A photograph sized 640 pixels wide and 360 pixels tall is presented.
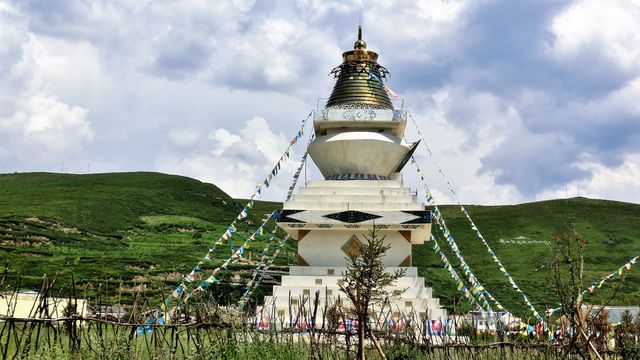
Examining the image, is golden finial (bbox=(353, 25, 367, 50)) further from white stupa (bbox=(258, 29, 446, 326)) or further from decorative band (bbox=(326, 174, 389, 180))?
decorative band (bbox=(326, 174, 389, 180))

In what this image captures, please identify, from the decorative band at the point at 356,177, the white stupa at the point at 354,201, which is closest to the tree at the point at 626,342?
the white stupa at the point at 354,201

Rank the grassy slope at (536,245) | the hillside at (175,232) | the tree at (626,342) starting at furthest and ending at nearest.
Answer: the grassy slope at (536,245) < the hillside at (175,232) < the tree at (626,342)

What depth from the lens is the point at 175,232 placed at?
191 ft

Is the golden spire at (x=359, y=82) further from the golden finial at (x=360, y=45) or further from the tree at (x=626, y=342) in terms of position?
the tree at (x=626, y=342)

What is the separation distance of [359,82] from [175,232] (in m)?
38.7

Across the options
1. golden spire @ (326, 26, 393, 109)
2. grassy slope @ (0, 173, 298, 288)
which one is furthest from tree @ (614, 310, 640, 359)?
grassy slope @ (0, 173, 298, 288)

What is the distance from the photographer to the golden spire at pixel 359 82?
22.7 meters

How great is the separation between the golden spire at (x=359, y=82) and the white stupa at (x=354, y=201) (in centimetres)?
3

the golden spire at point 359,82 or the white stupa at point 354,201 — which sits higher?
the golden spire at point 359,82

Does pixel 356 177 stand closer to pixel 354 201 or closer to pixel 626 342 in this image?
pixel 354 201

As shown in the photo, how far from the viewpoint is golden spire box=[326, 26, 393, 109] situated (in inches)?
894

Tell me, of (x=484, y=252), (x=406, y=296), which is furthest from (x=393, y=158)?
(x=484, y=252)

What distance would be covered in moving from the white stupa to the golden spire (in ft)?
0.11

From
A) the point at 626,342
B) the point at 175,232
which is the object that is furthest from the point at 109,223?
the point at 626,342
